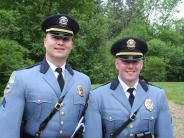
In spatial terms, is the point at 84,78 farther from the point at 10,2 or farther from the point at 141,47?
the point at 10,2

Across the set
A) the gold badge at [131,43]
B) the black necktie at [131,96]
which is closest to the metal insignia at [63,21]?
the gold badge at [131,43]

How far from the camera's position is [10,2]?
2730cm

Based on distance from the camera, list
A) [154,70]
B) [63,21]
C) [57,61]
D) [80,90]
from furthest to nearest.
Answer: [154,70] → [63,21] → [80,90] → [57,61]

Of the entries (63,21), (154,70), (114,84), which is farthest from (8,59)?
(154,70)

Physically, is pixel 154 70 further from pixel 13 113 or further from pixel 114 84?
pixel 13 113

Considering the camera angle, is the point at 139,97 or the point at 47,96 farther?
the point at 139,97

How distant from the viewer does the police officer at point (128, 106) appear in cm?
460

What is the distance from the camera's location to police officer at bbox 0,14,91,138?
4398 millimetres

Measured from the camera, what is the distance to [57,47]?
14.6ft

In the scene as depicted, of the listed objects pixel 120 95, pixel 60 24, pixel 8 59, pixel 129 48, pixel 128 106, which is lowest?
pixel 8 59

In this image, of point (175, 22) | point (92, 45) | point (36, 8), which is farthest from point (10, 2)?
point (175, 22)

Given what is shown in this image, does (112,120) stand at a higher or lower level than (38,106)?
lower

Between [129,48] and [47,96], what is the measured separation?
992mm

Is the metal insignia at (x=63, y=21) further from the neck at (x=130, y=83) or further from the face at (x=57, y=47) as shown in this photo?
the neck at (x=130, y=83)
